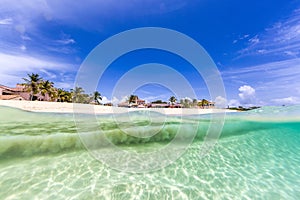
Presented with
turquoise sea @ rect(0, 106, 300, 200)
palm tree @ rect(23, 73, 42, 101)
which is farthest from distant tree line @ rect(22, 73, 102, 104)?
turquoise sea @ rect(0, 106, 300, 200)

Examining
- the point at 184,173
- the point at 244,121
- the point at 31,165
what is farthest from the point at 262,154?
the point at 244,121

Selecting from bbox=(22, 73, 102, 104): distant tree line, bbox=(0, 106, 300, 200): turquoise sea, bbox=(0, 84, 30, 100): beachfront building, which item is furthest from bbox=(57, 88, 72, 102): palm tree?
bbox=(0, 106, 300, 200): turquoise sea

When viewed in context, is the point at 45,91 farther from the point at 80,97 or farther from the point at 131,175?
the point at 131,175

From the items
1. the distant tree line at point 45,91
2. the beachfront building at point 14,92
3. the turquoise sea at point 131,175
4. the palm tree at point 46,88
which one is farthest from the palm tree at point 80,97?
the turquoise sea at point 131,175

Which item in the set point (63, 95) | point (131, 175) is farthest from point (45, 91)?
point (131, 175)

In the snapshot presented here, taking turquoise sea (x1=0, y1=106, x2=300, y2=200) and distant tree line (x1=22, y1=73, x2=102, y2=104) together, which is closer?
turquoise sea (x1=0, y1=106, x2=300, y2=200)

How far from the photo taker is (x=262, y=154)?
25.4 ft

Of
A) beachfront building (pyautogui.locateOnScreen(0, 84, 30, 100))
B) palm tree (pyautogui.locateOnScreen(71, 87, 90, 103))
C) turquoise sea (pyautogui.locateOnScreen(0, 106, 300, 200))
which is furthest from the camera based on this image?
palm tree (pyautogui.locateOnScreen(71, 87, 90, 103))

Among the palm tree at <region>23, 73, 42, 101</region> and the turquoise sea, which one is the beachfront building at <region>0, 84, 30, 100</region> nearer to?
the palm tree at <region>23, 73, 42, 101</region>

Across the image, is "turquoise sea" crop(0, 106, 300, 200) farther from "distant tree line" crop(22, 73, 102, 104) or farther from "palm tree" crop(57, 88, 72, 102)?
"palm tree" crop(57, 88, 72, 102)

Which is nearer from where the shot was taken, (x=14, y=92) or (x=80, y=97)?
(x=14, y=92)

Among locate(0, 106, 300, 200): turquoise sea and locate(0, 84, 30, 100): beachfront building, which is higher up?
locate(0, 84, 30, 100): beachfront building

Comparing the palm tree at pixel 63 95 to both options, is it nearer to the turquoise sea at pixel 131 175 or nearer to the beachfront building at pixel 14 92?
the beachfront building at pixel 14 92

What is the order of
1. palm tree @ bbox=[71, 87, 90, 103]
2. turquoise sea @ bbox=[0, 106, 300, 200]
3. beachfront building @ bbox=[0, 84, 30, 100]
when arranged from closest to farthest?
turquoise sea @ bbox=[0, 106, 300, 200]
beachfront building @ bbox=[0, 84, 30, 100]
palm tree @ bbox=[71, 87, 90, 103]
